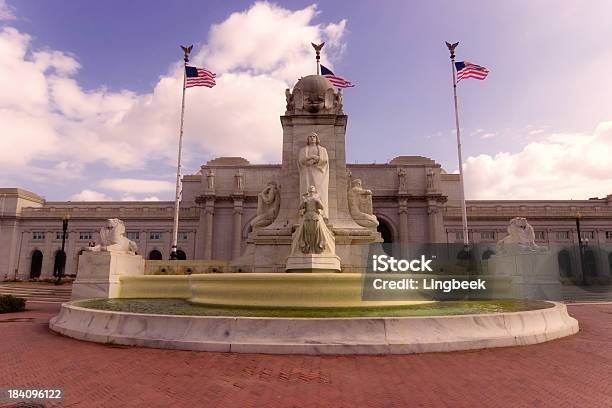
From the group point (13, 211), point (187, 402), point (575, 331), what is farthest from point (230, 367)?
point (13, 211)

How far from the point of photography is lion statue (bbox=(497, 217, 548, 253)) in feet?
53.7

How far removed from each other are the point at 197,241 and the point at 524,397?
7222cm

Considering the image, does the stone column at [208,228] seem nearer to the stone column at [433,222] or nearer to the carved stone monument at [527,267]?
the stone column at [433,222]

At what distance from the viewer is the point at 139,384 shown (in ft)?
17.7

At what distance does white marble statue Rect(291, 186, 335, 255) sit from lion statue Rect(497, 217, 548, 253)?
8.28m

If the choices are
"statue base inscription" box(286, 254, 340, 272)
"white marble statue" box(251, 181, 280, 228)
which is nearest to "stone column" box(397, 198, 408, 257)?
"white marble statue" box(251, 181, 280, 228)

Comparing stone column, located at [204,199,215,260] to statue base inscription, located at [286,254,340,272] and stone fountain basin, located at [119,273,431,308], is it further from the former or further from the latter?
stone fountain basin, located at [119,273,431,308]

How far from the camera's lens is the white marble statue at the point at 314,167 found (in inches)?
653

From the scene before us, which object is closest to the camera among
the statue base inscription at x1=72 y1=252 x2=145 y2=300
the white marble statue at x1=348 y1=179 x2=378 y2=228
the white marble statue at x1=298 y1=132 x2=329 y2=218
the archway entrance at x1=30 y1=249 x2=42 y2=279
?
the statue base inscription at x1=72 y1=252 x2=145 y2=300

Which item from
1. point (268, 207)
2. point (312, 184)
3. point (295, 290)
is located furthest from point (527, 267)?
point (268, 207)

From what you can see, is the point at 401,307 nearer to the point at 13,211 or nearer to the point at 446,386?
the point at 446,386

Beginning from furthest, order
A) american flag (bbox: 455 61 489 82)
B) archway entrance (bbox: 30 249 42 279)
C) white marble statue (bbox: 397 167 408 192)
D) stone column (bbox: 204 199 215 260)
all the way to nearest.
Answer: archway entrance (bbox: 30 249 42 279), white marble statue (bbox: 397 167 408 192), stone column (bbox: 204 199 215 260), american flag (bbox: 455 61 489 82)

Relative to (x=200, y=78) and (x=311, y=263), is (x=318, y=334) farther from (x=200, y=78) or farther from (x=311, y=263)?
(x=200, y=78)

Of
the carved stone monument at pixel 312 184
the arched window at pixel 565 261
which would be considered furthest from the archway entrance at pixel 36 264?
the arched window at pixel 565 261
